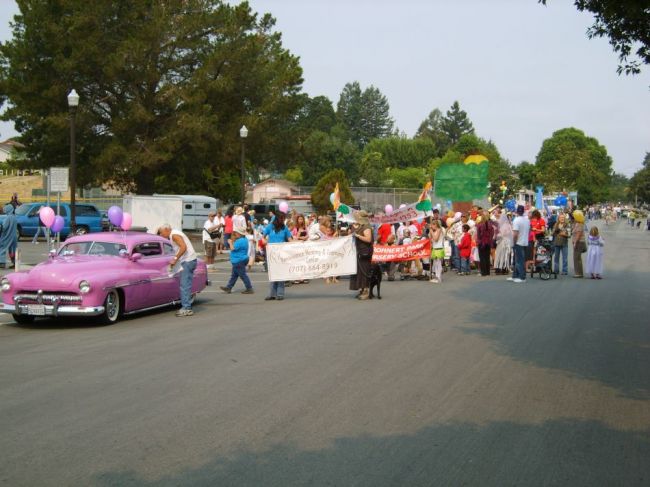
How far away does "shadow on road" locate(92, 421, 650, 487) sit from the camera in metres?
5.14

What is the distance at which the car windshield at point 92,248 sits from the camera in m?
13.4

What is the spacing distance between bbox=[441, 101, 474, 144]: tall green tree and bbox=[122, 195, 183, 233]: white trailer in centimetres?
10672

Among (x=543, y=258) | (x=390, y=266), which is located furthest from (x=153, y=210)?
(x=543, y=258)

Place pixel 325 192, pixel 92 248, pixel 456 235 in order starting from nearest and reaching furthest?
pixel 92 248 < pixel 456 235 < pixel 325 192

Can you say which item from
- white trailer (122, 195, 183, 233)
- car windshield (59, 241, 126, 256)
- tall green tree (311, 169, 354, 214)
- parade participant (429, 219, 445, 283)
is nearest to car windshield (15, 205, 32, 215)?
white trailer (122, 195, 183, 233)

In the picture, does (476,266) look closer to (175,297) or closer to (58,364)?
(175,297)

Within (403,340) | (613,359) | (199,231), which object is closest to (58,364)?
(403,340)

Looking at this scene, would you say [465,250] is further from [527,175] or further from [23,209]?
[527,175]

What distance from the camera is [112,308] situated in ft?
41.7

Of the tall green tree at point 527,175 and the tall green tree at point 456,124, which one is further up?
the tall green tree at point 456,124

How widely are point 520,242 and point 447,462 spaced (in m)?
14.9

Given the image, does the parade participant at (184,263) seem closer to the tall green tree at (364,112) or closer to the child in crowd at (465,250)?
the child in crowd at (465,250)

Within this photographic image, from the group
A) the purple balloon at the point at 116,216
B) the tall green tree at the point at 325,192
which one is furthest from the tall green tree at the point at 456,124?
the purple balloon at the point at 116,216

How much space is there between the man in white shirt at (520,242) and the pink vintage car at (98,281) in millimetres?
9607
